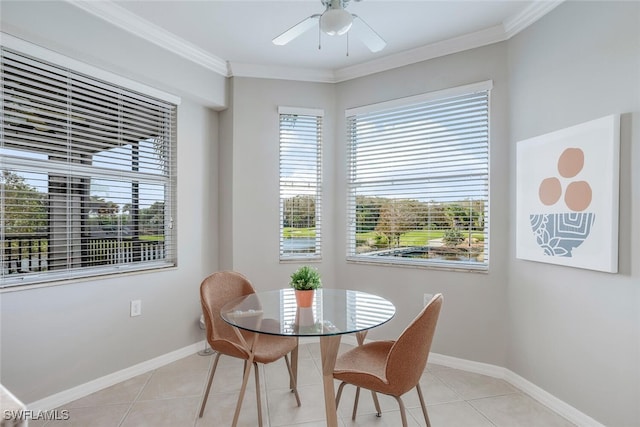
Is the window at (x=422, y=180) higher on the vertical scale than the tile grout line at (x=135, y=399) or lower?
higher

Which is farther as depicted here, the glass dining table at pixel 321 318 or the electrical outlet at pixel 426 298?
the electrical outlet at pixel 426 298

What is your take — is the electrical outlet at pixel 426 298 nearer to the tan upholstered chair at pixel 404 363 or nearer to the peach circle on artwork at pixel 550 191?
the peach circle on artwork at pixel 550 191

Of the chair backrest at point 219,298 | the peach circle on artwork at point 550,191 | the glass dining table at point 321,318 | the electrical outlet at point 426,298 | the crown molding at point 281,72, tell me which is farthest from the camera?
the crown molding at point 281,72

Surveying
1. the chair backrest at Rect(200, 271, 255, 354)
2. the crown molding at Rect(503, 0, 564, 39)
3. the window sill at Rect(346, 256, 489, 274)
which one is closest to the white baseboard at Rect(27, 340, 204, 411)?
the chair backrest at Rect(200, 271, 255, 354)

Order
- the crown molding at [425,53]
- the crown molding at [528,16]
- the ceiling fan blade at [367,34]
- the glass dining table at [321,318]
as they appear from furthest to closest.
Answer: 1. the crown molding at [425,53]
2. the crown molding at [528,16]
3. the ceiling fan blade at [367,34]
4. the glass dining table at [321,318]

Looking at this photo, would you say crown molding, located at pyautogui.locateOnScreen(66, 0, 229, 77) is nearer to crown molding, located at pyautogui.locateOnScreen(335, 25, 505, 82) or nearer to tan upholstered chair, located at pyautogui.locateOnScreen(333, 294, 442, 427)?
crown molding, located at pyautogui.locateOnScreen(335, 25, 505, 82)

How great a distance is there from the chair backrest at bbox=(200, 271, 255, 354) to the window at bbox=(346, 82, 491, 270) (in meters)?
1.31

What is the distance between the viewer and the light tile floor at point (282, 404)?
2.04 metres

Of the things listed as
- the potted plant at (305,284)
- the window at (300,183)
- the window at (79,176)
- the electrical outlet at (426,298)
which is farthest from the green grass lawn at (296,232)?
the potted plant at (305,284)

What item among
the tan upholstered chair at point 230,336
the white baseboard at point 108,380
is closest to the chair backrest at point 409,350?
the tan upholstered chair at point 230,336

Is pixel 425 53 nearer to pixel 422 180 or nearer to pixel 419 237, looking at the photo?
pixel 422 180

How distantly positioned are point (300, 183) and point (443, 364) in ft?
6.86

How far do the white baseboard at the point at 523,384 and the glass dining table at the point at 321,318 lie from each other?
114 cm

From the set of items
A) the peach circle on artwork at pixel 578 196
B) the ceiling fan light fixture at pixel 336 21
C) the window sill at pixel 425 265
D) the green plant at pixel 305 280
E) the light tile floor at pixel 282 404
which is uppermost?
the ceiling fan light fixture at pixel 336 21
